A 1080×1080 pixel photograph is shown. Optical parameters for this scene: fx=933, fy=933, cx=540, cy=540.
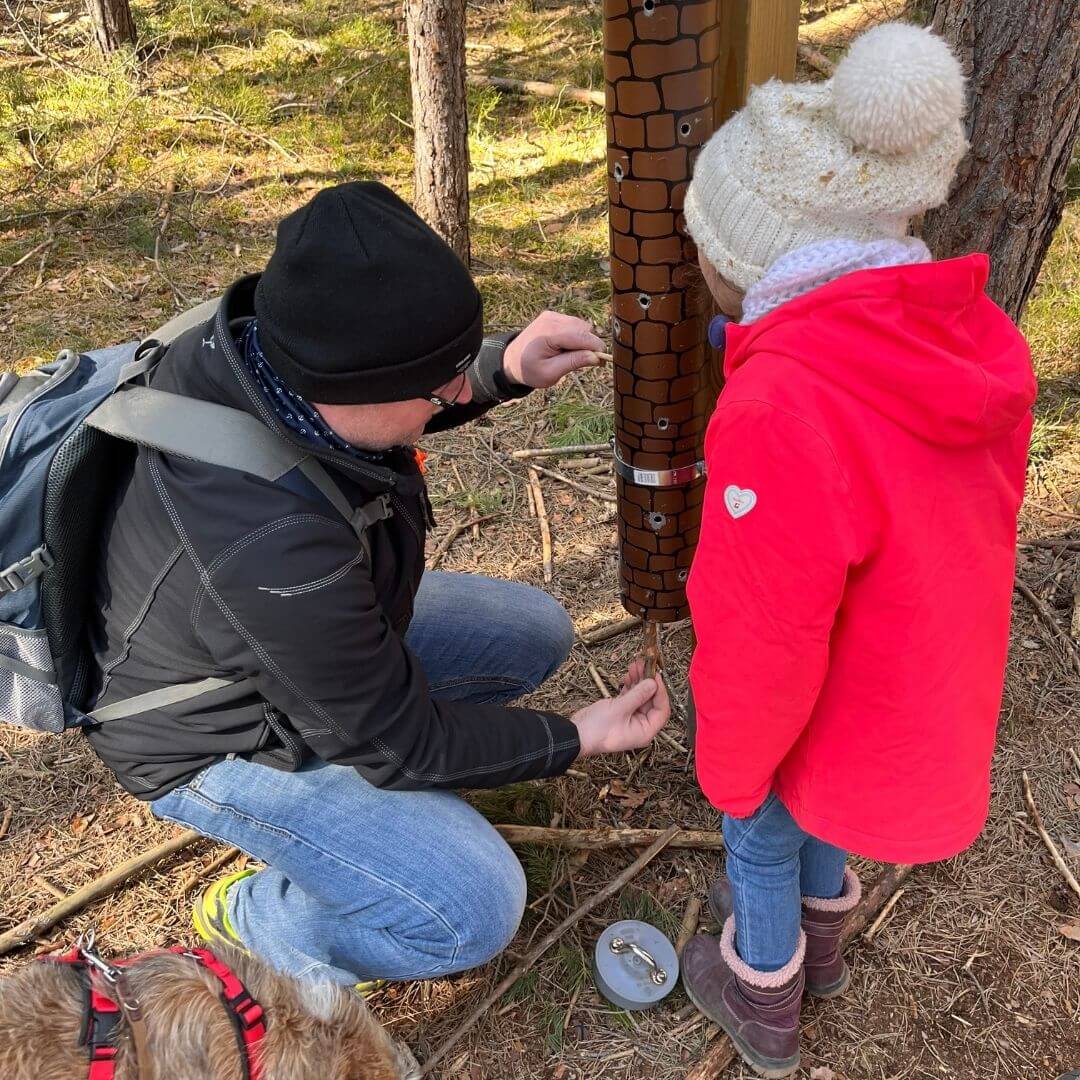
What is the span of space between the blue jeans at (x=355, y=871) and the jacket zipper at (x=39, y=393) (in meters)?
0.87

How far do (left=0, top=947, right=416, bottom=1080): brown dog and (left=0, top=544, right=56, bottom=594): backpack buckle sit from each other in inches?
→ 28.6

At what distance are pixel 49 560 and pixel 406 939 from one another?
1203 millimetres

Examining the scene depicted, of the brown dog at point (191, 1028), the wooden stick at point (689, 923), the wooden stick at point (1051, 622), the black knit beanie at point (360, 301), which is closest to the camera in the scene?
the brown dog at point (191, 1028)

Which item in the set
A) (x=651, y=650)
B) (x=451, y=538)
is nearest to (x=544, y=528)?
(x=451, y=538)

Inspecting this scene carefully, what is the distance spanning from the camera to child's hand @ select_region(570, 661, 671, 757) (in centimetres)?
229

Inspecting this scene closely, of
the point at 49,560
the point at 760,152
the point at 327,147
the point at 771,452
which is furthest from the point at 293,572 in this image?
the point at 327,147

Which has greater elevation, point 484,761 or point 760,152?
point 760,152

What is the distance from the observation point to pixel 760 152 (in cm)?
159

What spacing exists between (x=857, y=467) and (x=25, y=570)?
1629 millimetres

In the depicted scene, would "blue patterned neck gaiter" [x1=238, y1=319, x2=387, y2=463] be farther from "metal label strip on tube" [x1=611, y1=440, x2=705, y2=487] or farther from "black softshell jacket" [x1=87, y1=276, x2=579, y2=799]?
"metal label strip on tube" [x1=611, y1=440, x2=705, y2=487]

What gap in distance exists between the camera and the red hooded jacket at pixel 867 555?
59.9 inches

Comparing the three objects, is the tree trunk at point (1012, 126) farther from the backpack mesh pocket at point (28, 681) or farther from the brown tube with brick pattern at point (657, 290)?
the backpack mesh pocket at point (28, 681)

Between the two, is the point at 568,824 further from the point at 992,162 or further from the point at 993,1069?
the point at 992,162

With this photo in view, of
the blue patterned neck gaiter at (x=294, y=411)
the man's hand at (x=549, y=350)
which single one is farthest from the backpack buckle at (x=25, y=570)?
the man's hand at (x=549, y=350)
